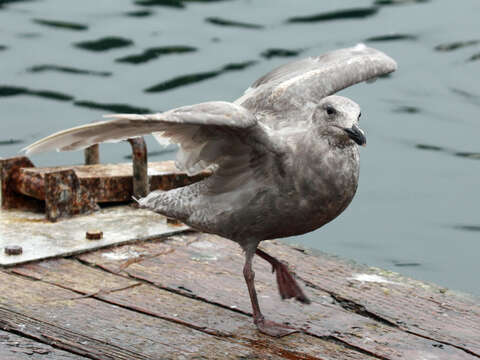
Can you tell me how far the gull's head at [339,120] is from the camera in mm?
3344

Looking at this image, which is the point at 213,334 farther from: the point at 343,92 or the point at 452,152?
the point at 343,92

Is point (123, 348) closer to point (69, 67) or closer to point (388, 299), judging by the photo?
point (388, 299)

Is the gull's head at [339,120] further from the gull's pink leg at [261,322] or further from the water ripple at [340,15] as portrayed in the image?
the water ripple at [340,15]

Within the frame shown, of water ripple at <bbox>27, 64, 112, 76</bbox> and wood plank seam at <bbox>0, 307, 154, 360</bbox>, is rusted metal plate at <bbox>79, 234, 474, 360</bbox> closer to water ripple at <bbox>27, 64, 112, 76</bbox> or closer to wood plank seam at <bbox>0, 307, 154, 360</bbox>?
wood plank seam at <bbox>0, 307, 154, 360</bbox>

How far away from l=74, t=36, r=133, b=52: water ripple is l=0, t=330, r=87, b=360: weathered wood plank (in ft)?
19.0

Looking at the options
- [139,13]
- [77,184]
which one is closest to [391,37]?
[139,13]

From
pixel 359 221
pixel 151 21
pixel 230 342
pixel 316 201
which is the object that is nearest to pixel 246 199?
pixel 316 201

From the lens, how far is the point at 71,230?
434 cm

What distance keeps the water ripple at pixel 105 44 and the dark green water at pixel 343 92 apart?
0.04ft

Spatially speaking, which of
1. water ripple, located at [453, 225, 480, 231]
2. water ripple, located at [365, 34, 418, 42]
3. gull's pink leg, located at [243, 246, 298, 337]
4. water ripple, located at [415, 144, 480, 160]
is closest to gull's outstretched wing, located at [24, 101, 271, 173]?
gull's pink leg, located at [243, 246, 298, 337]

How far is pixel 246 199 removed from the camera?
3572 mm

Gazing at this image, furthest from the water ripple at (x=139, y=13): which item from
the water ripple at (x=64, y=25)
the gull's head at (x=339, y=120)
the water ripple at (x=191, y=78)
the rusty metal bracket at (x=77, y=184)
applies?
the gull's head at (x=339, y=120)

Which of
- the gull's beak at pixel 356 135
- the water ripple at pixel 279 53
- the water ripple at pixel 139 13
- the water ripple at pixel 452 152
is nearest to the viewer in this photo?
the gull's beak at pixel 356 135

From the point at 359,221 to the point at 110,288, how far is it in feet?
9.62
